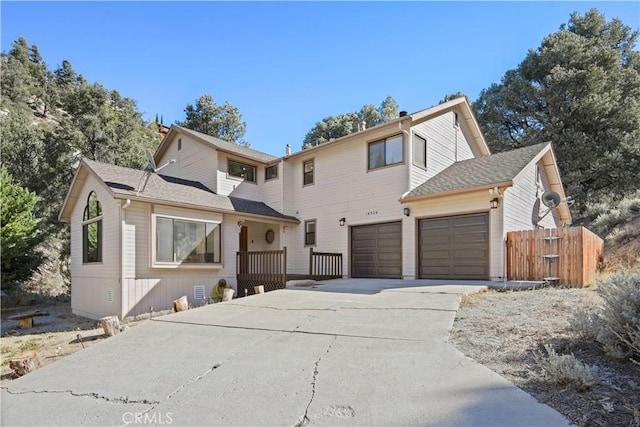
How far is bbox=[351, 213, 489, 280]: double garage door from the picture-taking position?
10984 millimetres

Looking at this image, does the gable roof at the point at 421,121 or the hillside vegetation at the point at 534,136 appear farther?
the hillside vegetation at the point at 534,136

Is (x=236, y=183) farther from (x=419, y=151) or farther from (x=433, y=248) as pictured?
(x=433, y=248)

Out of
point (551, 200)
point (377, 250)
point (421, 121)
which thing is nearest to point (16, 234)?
point (377, 250)

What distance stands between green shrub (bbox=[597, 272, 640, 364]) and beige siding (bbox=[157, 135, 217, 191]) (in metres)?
13.2

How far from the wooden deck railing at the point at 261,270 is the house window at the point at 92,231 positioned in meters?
4.39

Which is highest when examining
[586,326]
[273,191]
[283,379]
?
[273,191]

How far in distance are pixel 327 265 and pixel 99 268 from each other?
24.5 feet

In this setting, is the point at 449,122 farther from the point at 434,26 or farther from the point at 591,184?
the point at 591,184

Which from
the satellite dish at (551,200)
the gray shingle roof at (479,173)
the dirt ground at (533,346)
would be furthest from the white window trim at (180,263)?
the satellite dish at (551,200)

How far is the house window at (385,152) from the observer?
1273 cm

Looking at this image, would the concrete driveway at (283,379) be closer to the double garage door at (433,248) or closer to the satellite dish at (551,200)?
the double garage door at (433,248)

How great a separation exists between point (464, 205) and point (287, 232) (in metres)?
7.17

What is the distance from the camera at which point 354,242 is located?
544 inches

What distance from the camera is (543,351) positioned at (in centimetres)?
428
